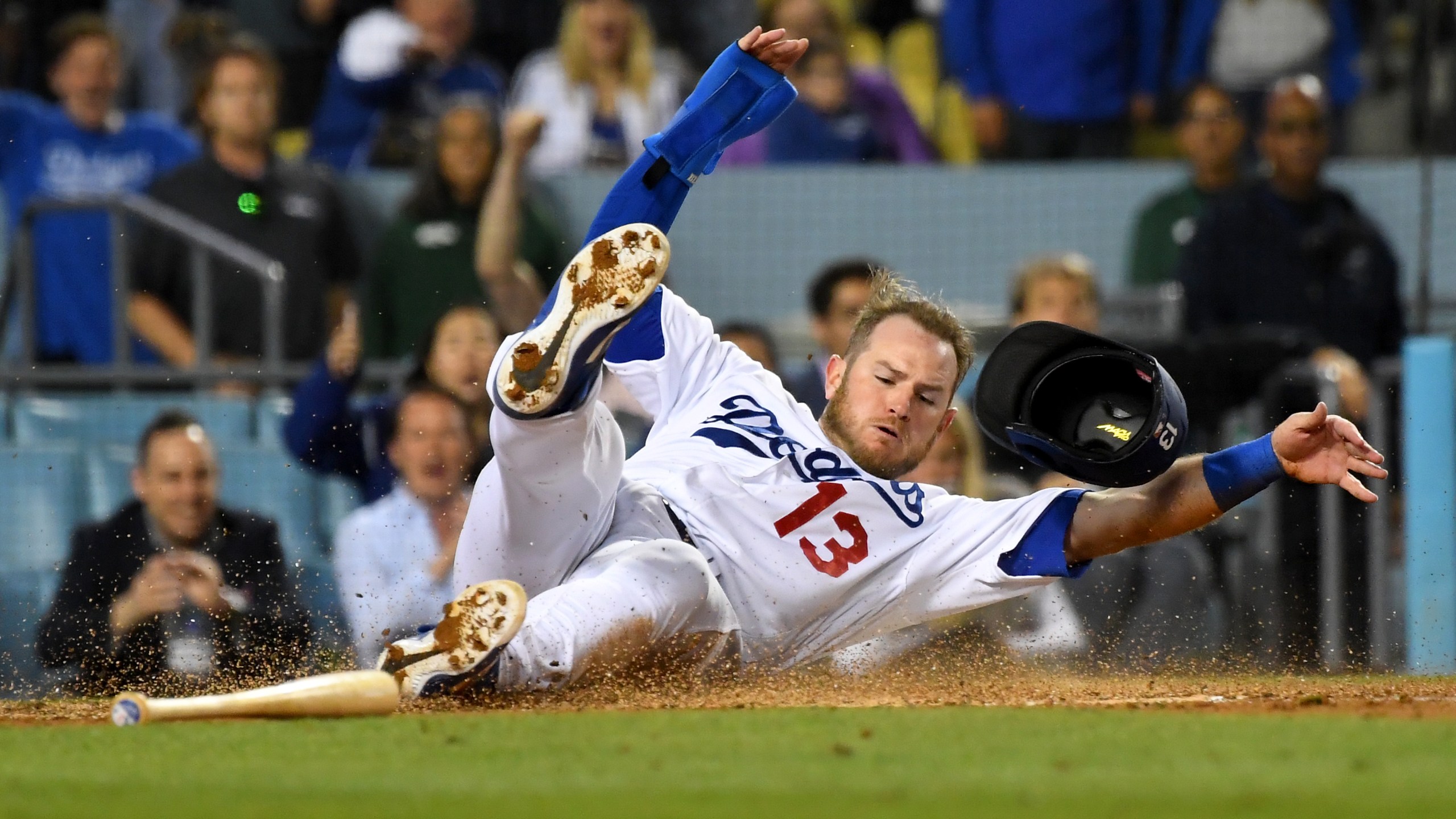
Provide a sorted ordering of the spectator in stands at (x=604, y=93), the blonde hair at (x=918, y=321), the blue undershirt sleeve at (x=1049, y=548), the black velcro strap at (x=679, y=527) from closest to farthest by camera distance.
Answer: the blue undershirt sleeve at (x=1049, y=548) → the black velcro strap at (x=679, y=527) → the blonde hair at (x=918, y=321) → the spectator in stands at (x=604, y=93)

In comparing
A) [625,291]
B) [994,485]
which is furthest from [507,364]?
[994,485]

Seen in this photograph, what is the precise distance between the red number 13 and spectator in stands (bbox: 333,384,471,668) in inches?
80.2

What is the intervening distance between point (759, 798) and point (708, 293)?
566 cm

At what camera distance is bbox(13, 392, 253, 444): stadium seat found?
23.2 ft

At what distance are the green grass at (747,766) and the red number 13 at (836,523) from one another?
0.71m

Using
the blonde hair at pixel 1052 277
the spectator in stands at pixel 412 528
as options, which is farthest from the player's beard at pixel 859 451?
the blonde hair at pixel 1052 277

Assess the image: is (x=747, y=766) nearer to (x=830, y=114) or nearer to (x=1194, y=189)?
(x=1194, y=189)

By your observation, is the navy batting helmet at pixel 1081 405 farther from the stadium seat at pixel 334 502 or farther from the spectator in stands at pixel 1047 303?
the stadium seat at pixel 334 502

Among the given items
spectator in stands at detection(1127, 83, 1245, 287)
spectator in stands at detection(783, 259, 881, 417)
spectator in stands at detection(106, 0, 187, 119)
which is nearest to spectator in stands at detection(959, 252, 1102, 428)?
spectator in stands at detection(783, 259, 881, 417)

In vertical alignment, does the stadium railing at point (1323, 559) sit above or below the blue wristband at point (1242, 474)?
below

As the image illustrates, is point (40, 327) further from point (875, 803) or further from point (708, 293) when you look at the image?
point (875, 803)

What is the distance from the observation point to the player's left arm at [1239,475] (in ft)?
13.4

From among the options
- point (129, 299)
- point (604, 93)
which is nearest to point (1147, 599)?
point (604, 93)

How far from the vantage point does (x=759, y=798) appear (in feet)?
9.17
